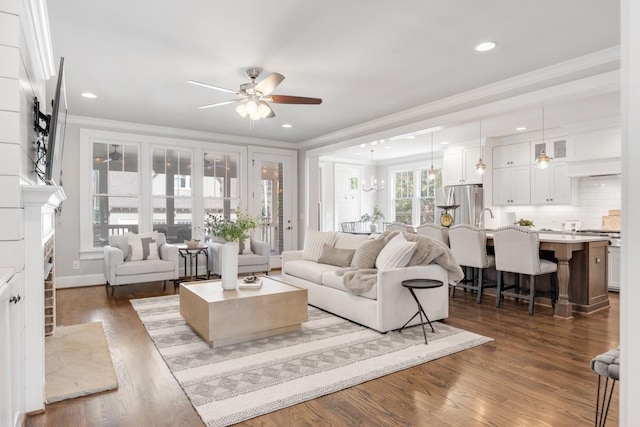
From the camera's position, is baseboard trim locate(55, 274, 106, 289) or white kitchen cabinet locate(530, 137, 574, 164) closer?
baseboard trim locate(55, 274, 106, 289)

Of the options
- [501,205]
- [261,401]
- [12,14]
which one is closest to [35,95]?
[12,14]

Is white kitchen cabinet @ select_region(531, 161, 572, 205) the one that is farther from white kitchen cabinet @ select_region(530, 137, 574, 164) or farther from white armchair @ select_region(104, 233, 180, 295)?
white armchair @ select_region(104, 233, 180, 295)

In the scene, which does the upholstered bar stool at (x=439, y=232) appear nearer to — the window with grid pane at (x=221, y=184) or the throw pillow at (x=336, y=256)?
the throw pillow at (x=336, y=256)

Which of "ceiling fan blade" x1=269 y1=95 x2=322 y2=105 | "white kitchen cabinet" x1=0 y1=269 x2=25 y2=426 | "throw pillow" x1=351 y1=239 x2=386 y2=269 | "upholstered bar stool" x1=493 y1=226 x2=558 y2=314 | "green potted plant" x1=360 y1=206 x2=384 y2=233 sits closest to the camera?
"white kitchen cabinet" x1=0 y1=269 x2=25 y2=426

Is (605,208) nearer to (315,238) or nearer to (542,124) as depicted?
(542,124)

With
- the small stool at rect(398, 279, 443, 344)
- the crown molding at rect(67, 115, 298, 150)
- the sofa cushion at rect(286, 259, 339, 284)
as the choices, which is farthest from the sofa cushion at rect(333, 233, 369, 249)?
the crown molding at rect(67, 115, 298, 150)

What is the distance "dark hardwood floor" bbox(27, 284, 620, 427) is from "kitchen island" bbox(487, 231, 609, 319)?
23.9 inches

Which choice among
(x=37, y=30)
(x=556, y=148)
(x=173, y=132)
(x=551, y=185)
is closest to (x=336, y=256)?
(x=37, y=30)

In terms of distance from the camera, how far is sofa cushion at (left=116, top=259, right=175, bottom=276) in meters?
5.34

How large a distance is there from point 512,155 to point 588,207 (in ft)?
5.04

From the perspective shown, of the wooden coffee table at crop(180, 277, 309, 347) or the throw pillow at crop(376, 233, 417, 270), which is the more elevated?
the throw pillow at crop(376, 233, 417, 270)

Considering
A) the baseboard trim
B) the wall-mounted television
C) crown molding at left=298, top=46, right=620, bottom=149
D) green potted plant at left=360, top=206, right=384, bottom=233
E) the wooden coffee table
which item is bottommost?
the baseboard trim

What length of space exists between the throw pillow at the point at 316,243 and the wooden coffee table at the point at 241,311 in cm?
157

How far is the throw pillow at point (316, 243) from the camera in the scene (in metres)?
5.39
